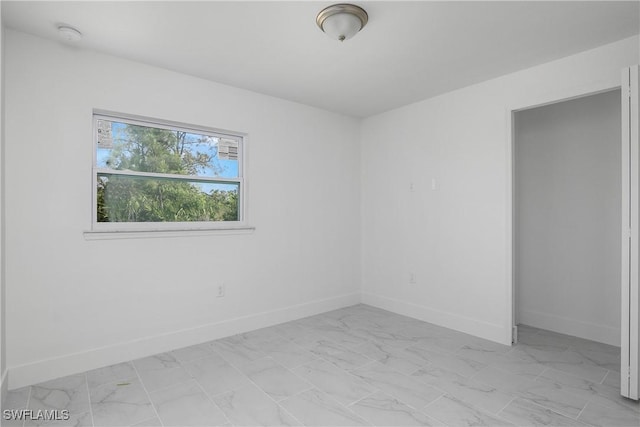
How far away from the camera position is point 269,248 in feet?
12.3

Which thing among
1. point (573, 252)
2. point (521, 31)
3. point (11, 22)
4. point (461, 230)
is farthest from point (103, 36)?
point (573, 252)

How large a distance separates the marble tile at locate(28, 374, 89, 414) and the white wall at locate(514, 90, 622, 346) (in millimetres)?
3917

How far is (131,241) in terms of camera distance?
2.88 m

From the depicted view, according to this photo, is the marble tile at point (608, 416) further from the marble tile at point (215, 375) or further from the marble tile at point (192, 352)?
the marble tile at point (192, 352)

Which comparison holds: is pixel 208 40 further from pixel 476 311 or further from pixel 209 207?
pixel 476 311

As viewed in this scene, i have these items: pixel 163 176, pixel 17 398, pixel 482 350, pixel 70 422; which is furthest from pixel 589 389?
pixel 17 398

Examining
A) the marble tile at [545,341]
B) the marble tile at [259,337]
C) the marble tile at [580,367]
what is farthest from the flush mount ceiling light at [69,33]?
the marble tile at [545,341]

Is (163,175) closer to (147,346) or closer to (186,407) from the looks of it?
(147,346)

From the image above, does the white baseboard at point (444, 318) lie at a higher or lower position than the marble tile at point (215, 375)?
higher

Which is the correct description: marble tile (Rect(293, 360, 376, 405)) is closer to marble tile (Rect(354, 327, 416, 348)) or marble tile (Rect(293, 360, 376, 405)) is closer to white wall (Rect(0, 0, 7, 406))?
marble tile (Rect(354, 327, 416, 348))

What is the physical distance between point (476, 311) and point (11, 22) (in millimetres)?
4360

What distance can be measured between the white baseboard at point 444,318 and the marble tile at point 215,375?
2167 mm

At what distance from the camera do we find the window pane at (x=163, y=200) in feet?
9.42

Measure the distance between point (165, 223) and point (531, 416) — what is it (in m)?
3.05
